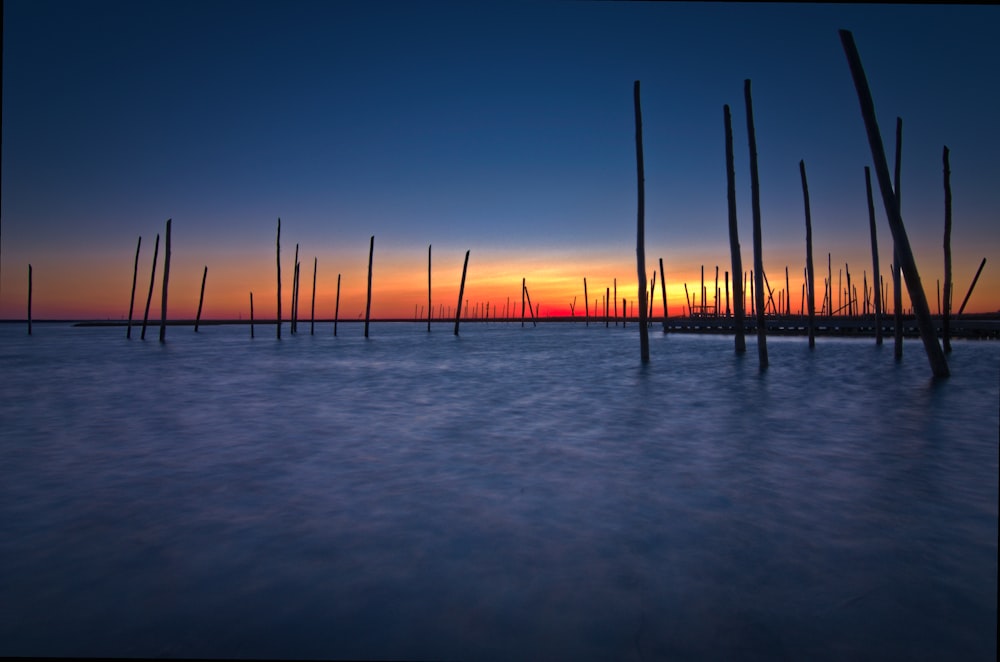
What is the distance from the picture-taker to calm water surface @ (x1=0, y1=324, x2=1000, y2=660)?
2080 millimetres

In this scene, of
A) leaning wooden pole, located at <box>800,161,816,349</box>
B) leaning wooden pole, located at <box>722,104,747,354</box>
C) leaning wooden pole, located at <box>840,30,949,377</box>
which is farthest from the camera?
leaning wooden pole, located at <box>800,161,816,349</box>

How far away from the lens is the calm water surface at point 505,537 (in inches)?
81.9

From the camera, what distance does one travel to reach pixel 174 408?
28.7ft

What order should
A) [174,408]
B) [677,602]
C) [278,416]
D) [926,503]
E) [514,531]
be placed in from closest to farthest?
[677,602]
[514,531]
[926,503]
[278,416]
[174,408]

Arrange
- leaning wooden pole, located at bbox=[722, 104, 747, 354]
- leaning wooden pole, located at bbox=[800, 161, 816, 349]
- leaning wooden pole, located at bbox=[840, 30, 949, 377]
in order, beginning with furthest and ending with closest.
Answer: leaning wooden pole, located at bbox=[800, 161, 816, 349] → leaning wooden pole, located at bbox=[722, 104, 747, 354] → leaning wooden pole, located at bbox=[840, 30, 949, 377]

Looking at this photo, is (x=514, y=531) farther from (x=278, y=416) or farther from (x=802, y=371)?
(x=802, y=371)

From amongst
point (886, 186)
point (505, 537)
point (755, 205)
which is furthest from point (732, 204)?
point (505, 537)

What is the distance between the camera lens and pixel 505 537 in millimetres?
3115

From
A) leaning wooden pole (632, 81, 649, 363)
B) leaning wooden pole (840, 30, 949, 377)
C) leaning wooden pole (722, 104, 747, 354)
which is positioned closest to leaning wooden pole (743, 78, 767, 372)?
leaning wooden pole (722, 104, 747, 354)

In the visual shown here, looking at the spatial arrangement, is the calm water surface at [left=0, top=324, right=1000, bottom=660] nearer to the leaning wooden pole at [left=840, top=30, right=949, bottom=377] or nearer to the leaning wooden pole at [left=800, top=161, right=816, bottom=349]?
the leaning wooden pole at [left=840, top=30, right=949, bottom=377]

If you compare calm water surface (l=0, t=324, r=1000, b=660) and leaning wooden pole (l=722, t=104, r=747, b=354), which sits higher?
leaning wooden pole (l=722, t=104, r=747, b=354)

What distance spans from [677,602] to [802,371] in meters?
13.8

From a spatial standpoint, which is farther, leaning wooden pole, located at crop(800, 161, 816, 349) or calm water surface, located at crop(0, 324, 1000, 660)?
leaning wooden pole, located at crop(800, 161, 816, 349)

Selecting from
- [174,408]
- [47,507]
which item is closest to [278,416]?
[174,408]
